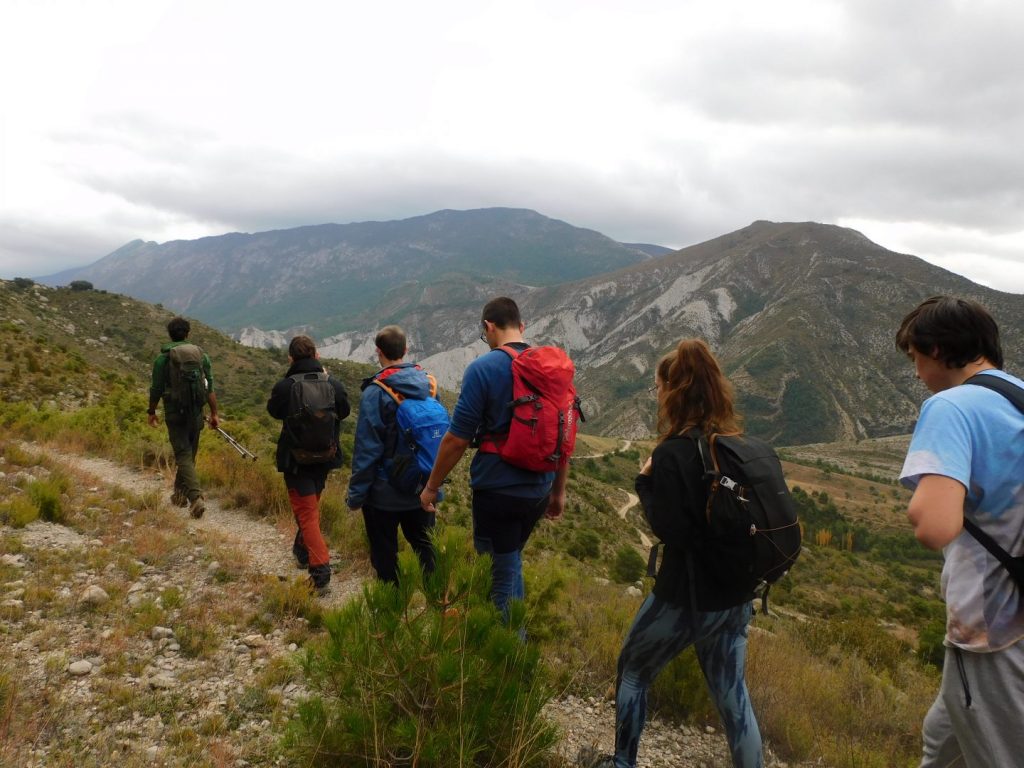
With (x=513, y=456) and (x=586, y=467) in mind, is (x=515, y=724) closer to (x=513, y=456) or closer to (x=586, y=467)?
(x=513, y=456)

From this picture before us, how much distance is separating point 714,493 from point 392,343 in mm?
2533

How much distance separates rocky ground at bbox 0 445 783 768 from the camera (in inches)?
105

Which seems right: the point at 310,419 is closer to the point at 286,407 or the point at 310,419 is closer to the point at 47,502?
the point at 286,407

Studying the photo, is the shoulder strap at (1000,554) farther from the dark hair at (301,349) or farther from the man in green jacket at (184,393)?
the man in green jacket at (184,393)

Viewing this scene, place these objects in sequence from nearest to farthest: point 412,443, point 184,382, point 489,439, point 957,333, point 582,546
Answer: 1. point 957,333
2. point 489,439
3. point 412,443
4. point 184,382
5. point 582,546

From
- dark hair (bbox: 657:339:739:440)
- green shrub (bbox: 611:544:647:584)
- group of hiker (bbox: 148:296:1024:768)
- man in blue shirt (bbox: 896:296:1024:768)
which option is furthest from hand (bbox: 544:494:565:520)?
green shrub (bbox: 611:544:647:584)

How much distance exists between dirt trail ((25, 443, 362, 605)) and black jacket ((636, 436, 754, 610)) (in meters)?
3.34

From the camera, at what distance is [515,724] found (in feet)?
7.61

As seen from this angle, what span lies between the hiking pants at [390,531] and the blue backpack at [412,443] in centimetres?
23

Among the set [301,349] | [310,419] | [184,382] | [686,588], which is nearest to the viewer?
[686,588]

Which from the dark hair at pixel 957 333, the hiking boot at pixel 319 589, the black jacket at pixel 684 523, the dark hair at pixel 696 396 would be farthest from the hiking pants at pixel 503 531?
the hiking boot at pixel 319 589

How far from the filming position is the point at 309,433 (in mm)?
4629

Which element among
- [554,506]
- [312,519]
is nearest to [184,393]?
[312,519]

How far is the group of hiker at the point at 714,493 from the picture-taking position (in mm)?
1708
